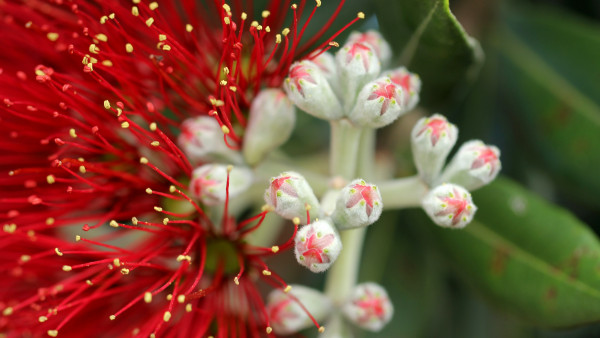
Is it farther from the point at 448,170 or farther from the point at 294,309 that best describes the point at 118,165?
the point at 448,170

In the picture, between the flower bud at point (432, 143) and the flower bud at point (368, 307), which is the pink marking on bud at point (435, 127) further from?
the flower bud at point (368, 307)

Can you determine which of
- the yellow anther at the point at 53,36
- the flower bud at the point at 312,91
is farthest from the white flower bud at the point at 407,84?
the yellow anther at the point at 53,36

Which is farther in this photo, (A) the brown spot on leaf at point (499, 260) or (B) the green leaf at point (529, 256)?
(A) the brown spot on leaf at point (499, 260)

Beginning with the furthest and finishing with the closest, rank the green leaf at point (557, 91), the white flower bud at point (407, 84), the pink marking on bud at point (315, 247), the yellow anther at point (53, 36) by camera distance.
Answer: the green leaf at point (557, 91) < the yellow anther at point (53, 36) < the white flower bud at point (407, 84) < the pink marking on bud at point (315, 247)

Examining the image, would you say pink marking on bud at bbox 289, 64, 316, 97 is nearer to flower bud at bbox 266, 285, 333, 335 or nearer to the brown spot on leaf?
flower bud at bbox 266, 285, 333, 335

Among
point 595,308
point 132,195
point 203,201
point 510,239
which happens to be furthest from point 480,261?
point 132,195

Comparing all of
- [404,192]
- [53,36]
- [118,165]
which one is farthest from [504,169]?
[53,36]
